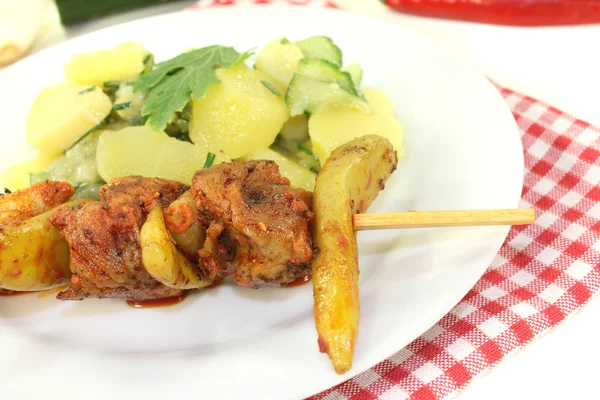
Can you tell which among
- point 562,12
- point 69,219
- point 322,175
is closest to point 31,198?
point 69,219

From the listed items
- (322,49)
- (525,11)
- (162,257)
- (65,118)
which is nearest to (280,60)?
(322,49)

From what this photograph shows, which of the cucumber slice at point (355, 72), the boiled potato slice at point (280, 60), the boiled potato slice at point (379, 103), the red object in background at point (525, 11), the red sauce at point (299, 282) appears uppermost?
the boiled potato slice at point (280, 60)

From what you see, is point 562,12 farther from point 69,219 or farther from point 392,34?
point 69,219

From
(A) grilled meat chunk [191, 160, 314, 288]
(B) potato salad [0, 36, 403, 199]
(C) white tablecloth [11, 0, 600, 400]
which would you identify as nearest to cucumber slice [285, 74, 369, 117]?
(B) potato salad [0, 36, 403, 199]

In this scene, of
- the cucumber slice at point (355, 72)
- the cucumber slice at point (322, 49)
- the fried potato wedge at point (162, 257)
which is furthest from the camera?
the cucumber slice at point (322, 49)

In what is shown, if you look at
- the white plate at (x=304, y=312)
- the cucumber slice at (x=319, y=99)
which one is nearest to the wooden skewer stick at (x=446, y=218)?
the white plate at (x=304, y=312)

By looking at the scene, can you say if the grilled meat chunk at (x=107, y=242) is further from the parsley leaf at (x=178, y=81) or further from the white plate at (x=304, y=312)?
the parsley leaf at (x=178, y=81)

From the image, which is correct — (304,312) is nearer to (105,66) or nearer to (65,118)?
(65,118)

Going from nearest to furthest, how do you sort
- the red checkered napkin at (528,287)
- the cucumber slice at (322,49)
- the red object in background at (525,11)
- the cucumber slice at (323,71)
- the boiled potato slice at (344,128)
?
the red checkered napkin at (528,287), the boiled potato slice at (344,128), the cucumber slice at (323,71), the cucumber slice at (322,49), the red object in background at (525,11)
